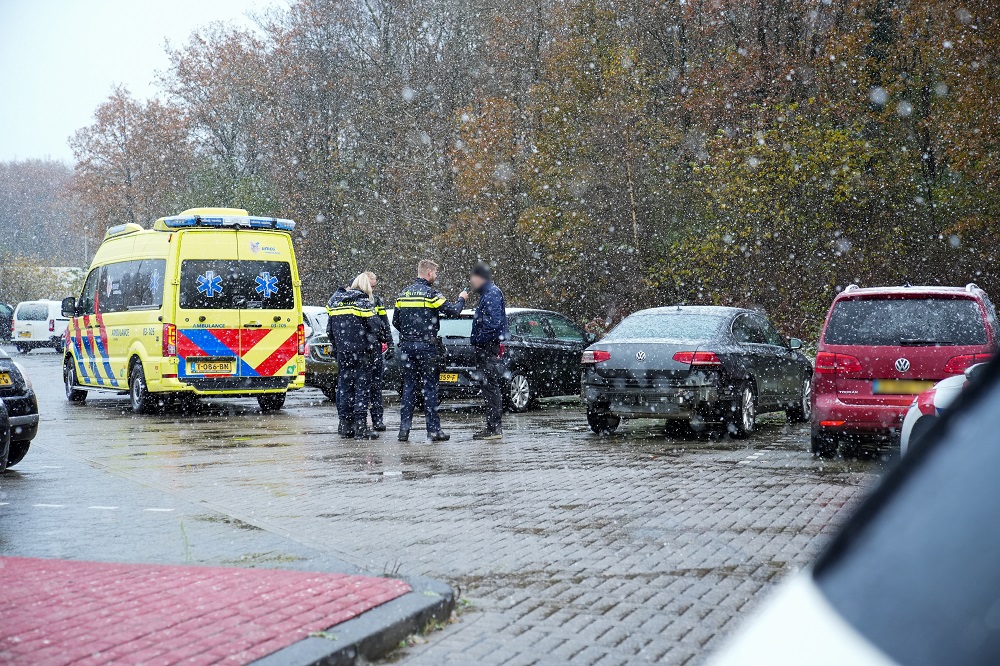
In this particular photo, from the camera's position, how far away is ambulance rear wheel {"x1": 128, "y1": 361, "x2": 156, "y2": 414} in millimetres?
17328

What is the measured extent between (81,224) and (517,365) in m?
47.9

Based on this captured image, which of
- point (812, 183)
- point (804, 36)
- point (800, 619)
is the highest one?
point (804, 36)

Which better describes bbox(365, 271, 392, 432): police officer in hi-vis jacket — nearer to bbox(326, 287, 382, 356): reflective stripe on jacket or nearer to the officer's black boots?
bbox(326, 287, 382, 356): reflective stripe on jacket

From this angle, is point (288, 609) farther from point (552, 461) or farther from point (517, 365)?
point (517, 365)

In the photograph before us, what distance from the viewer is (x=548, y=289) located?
82.9 ft

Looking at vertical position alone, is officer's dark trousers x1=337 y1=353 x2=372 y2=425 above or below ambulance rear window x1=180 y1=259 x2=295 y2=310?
below

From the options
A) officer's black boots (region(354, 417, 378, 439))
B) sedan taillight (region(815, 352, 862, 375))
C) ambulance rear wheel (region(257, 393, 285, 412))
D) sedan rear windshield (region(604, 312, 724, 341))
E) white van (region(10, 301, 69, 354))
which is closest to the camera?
sedan taillight (region(815, 352, 862, 375))

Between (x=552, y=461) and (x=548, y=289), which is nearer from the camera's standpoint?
(x=552, y=461)

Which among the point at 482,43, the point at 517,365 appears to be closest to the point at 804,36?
the point at 482,43

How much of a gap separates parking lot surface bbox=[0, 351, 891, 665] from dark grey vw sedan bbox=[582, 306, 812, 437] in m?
0.40

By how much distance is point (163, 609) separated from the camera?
4.97 m

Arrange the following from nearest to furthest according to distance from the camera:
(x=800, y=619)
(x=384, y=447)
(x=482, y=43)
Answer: (x=800, y=619)
(x=384, y=447)
(x=482, y=43)

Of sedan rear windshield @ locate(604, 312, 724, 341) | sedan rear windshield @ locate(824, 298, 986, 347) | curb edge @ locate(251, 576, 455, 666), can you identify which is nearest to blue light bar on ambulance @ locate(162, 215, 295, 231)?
sedan rear windshield @ locate(604, 312, 724, 341)

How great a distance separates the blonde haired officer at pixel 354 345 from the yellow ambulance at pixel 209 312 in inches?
144
